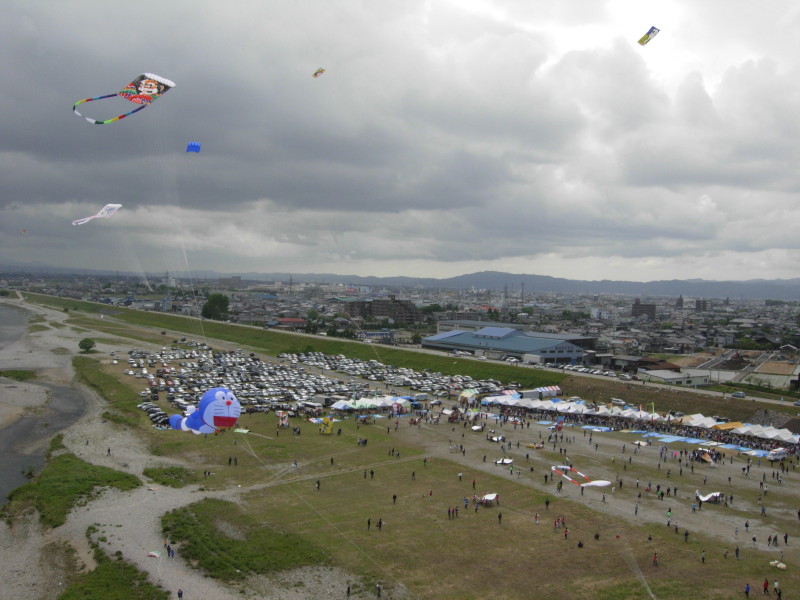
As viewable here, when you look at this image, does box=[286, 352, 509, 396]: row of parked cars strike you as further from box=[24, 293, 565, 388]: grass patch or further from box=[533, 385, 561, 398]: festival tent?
box=[533, 385, 561, 398]: festival tent

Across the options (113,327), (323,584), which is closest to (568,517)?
(323,584)

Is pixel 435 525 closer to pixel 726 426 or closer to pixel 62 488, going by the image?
pixel 62 488

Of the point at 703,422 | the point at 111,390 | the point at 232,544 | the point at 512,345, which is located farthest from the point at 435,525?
the point at 512,345

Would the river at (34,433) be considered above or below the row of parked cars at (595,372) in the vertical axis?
below

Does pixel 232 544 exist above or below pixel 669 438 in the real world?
above

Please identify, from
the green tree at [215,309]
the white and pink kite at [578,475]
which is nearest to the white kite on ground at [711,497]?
the white and pink kite at [578,475]

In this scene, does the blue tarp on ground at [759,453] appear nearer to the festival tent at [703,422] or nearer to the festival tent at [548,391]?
the festival tent at [703,422]
